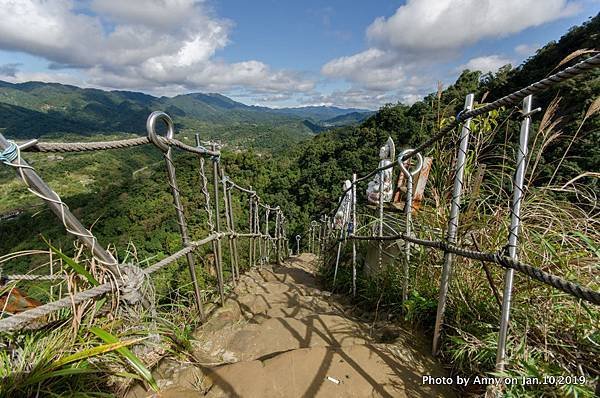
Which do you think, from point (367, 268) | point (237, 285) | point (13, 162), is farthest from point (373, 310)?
point (13, 162)

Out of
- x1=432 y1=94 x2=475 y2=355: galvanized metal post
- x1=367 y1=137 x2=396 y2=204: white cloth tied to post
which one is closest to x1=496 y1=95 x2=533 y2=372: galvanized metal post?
x1=432 y1=94 x2=475 y2=355: galvanized metal post

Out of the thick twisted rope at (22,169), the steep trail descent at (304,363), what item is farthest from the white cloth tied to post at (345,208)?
the thick twisted rope at (22,169)

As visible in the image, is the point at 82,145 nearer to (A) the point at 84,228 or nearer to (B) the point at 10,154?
(B) the point at 10,154

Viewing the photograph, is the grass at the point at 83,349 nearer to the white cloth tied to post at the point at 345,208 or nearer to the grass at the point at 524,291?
the grass at the point at 524,291

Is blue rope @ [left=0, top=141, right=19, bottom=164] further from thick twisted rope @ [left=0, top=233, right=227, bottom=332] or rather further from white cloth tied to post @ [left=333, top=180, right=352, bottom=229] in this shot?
white cloth tied to post @ [left=333, top=180, right=352, bottom=229]

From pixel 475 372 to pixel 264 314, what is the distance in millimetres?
1609

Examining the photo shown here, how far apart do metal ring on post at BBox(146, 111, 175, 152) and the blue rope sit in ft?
1.74

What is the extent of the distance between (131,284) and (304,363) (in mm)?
882

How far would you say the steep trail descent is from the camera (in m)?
1.33

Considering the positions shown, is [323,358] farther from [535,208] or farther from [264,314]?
[535,208]

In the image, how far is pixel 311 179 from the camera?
34062 mm

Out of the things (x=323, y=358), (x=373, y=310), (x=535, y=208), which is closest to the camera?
(x=323, y=358)

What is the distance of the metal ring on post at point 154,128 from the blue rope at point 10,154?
1.74 feet

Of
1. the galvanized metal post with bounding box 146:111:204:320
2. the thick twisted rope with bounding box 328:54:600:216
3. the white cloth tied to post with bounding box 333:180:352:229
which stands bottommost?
the white cloth tied to post with bounding box 333:180:352:229
